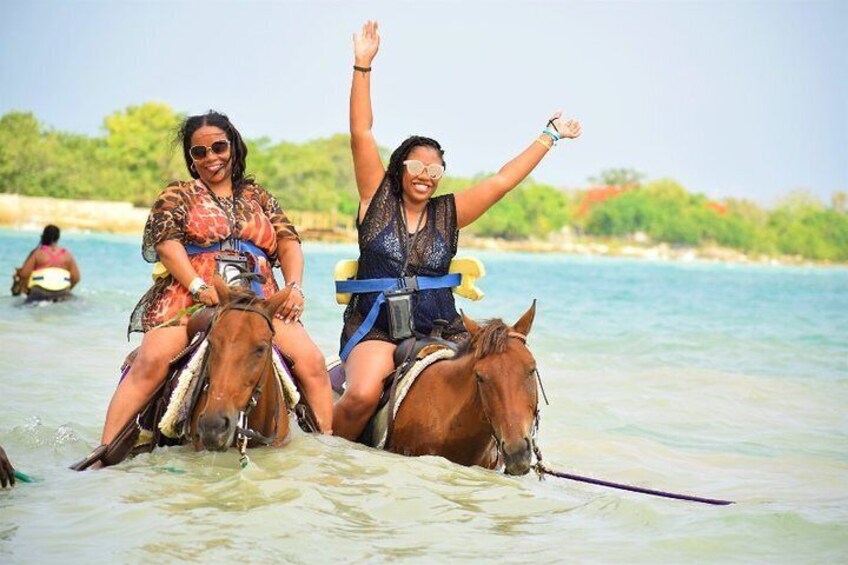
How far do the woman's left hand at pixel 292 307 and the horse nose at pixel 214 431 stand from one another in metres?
0.89

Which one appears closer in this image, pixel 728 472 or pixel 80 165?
pixel 728 472

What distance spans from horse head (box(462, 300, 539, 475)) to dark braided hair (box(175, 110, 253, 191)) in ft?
4.97

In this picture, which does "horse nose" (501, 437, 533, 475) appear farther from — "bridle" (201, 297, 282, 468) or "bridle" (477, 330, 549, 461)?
"bridle" (201, 297, 282, 468)

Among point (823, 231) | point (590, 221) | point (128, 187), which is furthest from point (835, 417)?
point (823, 231)

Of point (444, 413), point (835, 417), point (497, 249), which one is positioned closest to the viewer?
point (444, 413)

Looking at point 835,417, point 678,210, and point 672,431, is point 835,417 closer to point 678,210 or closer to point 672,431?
→ point 672,431

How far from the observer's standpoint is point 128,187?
91.9 m

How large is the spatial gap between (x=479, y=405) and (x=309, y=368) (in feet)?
2.72

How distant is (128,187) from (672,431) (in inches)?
3355

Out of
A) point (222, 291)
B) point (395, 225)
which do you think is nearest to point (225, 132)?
point (395, 225)

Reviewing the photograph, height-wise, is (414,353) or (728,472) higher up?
(414,353)

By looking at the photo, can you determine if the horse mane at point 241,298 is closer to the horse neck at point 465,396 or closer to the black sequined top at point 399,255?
the horse neck at point 465,396

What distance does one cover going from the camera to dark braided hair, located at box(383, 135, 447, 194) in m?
6.54

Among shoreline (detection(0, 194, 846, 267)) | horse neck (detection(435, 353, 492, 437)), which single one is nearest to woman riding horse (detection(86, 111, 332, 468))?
horse neck (detection(435, 353, 492, 437))
